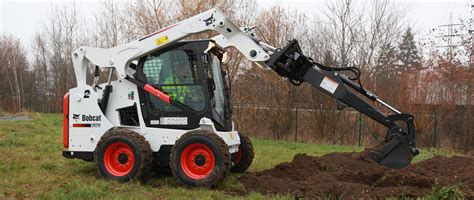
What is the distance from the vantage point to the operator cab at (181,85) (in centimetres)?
692

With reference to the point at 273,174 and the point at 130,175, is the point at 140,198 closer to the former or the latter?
the point at 130,175

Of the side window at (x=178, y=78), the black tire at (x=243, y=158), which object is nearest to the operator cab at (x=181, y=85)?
the side window at (x=178, y=78)

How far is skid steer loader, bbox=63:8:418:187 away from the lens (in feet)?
21.9

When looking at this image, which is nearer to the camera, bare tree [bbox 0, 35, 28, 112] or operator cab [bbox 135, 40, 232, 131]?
operator cab [bbox 135, 40, 232, 131]

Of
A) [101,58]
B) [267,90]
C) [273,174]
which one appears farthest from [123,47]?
[267,90]

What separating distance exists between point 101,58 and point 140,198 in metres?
2.83

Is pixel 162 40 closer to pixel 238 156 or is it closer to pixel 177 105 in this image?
pixel 177 105

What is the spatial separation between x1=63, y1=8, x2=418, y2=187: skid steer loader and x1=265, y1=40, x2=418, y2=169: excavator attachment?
0.05 ft

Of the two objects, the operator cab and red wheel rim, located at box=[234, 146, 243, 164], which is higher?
the operator cab

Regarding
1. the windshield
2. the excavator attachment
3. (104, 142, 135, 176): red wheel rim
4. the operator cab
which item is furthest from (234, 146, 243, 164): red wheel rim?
(104, 142, 135, 176): red wheel rim

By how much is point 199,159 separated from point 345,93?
8.01 ft

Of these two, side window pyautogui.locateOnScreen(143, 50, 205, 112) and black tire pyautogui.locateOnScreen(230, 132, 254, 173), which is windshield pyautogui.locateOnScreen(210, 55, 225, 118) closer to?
side window pyautogui.locateOnScreen(143, 50, 205, 112)

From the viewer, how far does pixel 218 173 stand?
249 inches

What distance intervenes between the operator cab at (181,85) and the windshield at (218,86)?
0.02m
